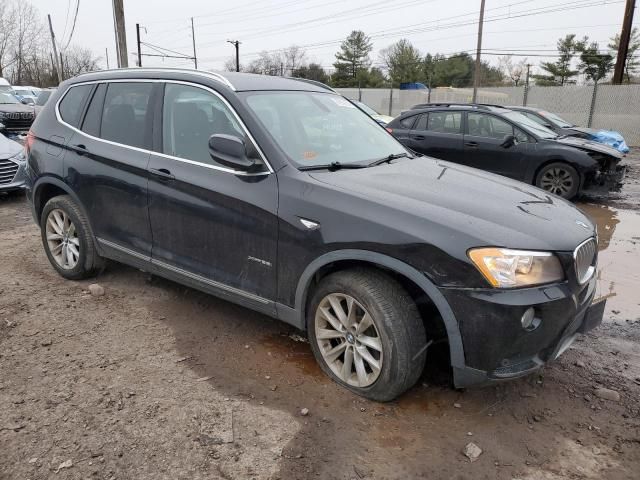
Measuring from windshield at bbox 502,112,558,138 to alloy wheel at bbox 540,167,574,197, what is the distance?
27.0 inches

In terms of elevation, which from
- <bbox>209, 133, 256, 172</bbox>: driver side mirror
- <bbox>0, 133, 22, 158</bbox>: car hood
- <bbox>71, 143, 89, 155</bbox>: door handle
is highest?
<bbox>209, 133, 256, 172</bbox>: driver side mirror

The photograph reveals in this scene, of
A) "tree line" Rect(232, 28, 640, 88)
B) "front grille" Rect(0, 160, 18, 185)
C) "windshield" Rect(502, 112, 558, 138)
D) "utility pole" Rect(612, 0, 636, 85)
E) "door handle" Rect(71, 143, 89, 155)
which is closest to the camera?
"door handle" Rect(71, 143, 89, 155)

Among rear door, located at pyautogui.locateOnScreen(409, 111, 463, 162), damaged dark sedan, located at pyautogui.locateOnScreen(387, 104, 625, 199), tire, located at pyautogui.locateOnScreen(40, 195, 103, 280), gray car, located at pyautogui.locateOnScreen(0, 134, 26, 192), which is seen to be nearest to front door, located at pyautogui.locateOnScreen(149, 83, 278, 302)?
tire, located at pyautogui.locateOnScreen(40, 195, 103, 280)

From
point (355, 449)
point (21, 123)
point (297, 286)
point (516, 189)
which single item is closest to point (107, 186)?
point (297, 286)

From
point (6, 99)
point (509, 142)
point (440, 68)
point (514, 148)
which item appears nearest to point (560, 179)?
point (514, 148)

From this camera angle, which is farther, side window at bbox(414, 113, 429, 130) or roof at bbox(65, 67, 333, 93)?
side window at bbox(414, 113, 429, 130)

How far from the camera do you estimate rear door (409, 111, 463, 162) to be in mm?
9477

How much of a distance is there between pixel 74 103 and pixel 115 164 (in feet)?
3.19

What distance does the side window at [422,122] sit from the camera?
32.6 feet

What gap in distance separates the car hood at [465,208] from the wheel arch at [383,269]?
0.66 ft

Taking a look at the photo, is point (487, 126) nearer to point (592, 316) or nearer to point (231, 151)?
point (592, 316)

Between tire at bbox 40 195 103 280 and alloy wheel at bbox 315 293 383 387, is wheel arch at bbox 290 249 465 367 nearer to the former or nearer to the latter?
alloy wheel at bbox 315 293 383 387

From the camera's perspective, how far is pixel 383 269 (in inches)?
112

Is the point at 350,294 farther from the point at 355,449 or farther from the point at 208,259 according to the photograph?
the point at 208,259
